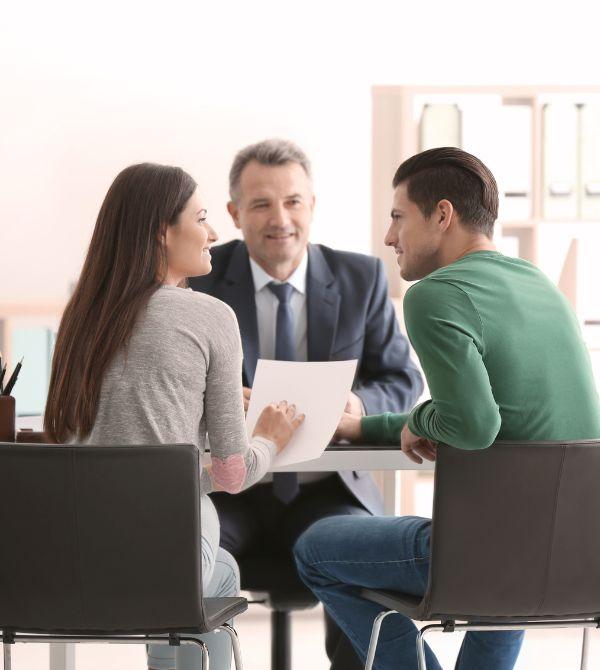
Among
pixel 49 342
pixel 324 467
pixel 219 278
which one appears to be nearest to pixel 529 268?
pixel 324 467

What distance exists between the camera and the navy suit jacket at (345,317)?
8.26 ft

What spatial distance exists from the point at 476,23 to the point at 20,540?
3.93m

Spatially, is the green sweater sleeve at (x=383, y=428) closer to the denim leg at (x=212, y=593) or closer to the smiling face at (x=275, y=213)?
the denim leg at (x=212, y=593)

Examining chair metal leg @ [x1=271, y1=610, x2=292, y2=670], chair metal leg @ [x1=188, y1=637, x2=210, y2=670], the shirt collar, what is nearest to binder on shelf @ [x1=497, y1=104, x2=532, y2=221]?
the shirt collar

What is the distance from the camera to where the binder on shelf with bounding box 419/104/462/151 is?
3893mm

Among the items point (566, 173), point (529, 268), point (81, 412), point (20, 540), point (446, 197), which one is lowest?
point (20, 540)

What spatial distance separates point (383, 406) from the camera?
7.92 feet

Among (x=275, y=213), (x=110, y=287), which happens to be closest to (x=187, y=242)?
(x=110, y=287)

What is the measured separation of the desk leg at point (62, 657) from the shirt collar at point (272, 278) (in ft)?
3.11

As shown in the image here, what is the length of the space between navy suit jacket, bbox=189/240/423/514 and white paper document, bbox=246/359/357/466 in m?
0.62

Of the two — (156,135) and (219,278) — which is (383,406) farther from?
(156,135)

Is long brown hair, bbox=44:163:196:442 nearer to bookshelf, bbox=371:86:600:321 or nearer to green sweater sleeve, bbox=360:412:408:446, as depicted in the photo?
green sweater sleeve, bbox=360:412:408:446

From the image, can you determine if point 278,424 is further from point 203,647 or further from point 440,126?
point 440,126

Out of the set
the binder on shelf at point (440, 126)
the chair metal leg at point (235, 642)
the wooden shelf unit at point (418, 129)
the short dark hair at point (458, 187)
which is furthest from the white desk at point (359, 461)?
the binder on shelf at point (440, 126)
